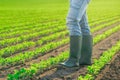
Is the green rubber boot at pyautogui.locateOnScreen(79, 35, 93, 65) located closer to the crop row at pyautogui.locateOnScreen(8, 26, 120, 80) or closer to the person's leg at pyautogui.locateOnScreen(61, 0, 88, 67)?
the person's leg at pyautogui.locateOnScreen(61, 0, 88, 67)

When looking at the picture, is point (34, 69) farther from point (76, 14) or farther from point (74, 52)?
point (76, 14)

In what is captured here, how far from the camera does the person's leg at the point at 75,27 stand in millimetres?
6285

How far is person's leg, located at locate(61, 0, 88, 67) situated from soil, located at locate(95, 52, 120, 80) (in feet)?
1.98

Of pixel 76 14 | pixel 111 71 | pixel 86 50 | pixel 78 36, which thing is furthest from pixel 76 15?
pixel 111 71

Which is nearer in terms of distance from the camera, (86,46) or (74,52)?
(74,52)

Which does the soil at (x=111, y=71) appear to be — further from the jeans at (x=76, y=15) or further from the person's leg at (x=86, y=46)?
the jeans at (x=76, y=15)

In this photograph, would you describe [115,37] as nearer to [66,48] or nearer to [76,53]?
[66,48]

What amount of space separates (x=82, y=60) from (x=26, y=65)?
3.75 feet

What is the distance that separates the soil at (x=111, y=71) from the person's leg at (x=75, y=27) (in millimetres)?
605

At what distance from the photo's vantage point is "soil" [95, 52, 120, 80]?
19.2 ft

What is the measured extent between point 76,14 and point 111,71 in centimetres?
128

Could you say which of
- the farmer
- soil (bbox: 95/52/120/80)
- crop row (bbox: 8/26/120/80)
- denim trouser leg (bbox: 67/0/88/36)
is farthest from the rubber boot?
soil (bbox: 95/52/120/80)

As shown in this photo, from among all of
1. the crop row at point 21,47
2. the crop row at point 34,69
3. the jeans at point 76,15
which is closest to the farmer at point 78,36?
the jeans at point 76,15

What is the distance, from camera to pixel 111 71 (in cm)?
635
